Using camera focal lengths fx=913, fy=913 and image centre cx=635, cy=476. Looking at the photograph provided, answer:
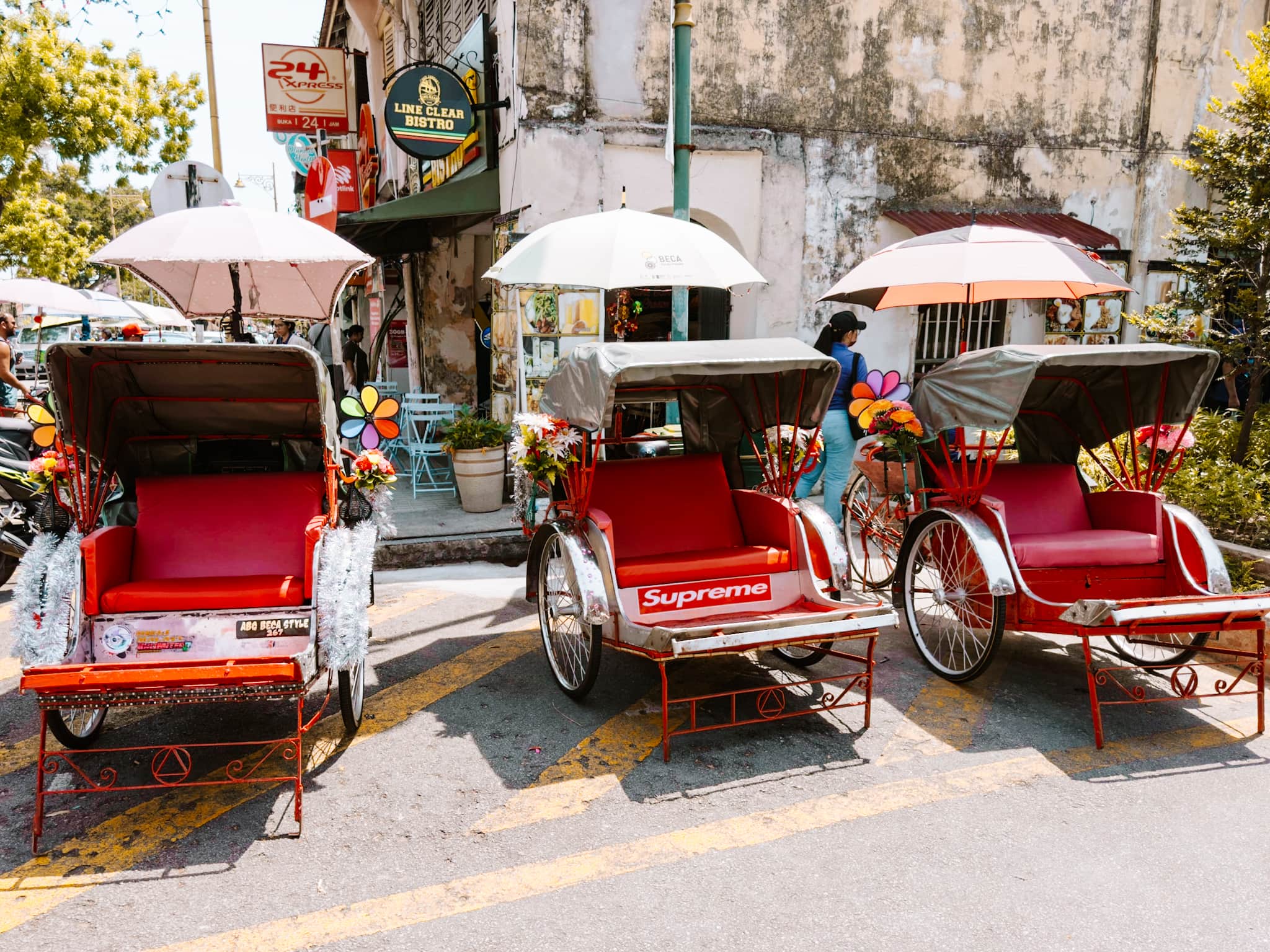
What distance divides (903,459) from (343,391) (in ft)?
25.5

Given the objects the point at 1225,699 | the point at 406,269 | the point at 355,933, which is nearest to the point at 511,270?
the point at 355,933

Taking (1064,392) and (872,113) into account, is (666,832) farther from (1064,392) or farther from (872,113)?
(872,113)

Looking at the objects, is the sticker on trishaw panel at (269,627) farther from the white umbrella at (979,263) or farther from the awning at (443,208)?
the awning at (443,208)

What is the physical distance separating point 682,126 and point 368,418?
349 cm

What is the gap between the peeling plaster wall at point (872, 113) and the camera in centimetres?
923

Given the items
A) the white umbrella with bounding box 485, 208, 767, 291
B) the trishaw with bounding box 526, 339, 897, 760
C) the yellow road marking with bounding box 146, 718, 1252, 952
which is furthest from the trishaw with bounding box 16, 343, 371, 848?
the white umbrella with bounding box 485, 208, 767, 291

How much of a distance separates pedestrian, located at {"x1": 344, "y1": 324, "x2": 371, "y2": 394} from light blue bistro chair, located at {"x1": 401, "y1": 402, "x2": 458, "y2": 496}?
13.5 ft

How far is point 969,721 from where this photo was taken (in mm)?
4641

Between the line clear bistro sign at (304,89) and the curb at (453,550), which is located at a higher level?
the line clear bistro sign at (304,89)

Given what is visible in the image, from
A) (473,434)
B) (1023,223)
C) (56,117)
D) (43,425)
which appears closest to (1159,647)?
(473,434)

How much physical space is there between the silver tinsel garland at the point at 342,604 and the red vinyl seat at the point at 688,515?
1.37 meters

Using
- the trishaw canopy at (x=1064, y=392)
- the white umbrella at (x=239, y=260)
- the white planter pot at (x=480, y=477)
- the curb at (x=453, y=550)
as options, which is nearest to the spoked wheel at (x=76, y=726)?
the white umbrella at (x=239, y=260)

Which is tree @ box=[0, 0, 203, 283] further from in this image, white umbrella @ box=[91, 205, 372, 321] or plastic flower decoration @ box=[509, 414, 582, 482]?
plastic flower decoration @ box=[509, 414, 582, 482]

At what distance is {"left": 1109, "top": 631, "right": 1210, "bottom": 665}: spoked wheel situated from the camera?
492 centimetres
